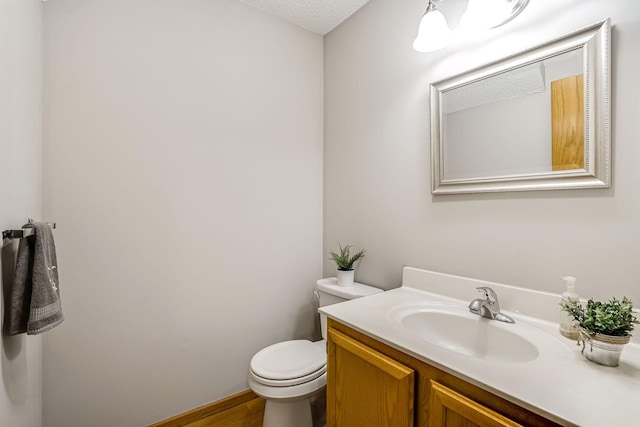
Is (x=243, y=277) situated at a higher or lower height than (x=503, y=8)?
lower

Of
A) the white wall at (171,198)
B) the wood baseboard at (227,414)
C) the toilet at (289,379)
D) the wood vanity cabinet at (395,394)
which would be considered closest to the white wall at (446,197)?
the white wall at (171,198)

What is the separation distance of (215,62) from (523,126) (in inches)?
61.4

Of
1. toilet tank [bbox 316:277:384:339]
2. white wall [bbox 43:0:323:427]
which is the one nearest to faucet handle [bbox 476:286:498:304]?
toilet tank [bbox 316:277:384:339]

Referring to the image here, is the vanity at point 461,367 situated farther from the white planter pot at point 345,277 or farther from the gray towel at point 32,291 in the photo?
the gray towel at point 32,291

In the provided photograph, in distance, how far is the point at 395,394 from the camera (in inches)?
33.5

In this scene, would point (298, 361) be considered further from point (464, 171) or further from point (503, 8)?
point (503, 8)

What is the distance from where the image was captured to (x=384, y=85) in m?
→ 1.62

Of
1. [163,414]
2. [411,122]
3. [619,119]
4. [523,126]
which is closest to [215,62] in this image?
[411,122]

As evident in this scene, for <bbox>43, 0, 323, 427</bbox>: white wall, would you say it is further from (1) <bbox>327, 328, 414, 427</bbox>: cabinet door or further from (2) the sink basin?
(2) the sink basin

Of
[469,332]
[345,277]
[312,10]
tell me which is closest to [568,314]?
[469,332]

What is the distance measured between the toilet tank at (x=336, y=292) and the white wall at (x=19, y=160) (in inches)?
46.8

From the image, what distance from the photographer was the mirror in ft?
3.05

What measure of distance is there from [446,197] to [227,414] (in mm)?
1682

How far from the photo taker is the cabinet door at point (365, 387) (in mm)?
834
